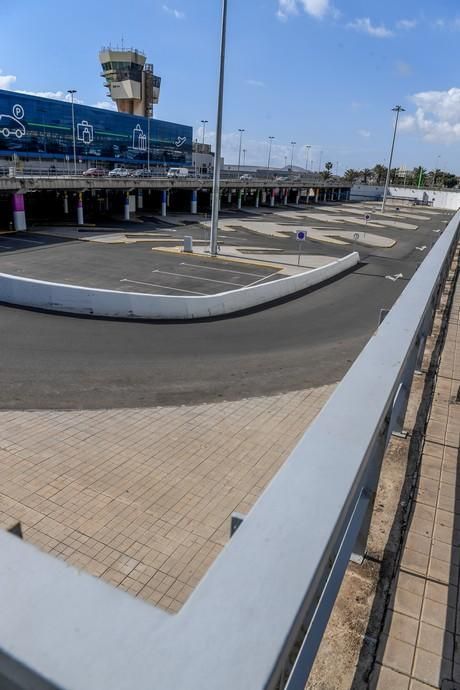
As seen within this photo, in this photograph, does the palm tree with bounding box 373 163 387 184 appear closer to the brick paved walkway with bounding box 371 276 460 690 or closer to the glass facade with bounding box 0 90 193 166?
the glass facade with bounding box 0 90 193 166

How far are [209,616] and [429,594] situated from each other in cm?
204

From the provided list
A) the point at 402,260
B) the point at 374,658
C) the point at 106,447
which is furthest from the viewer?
the point at 402,260

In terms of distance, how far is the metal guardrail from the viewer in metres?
1.06

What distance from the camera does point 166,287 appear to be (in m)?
22.4

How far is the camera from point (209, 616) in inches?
47.8

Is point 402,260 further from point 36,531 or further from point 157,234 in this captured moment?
point 36,531

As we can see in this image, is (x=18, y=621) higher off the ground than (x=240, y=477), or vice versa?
(x=18, y=621)

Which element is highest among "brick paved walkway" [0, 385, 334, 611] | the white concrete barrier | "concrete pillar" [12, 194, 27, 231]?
"concrete pillar" [12, 194, 27, 231]

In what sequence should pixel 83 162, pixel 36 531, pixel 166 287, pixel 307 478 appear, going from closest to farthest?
pixel 307 478
pixel 36 531
pixel 166 287
pixel 83 162

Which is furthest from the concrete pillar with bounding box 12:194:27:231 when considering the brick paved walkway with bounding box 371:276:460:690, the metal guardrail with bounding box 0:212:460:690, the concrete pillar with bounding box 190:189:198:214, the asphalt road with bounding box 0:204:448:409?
the metal guardrail with bounding box 0:212:460:690

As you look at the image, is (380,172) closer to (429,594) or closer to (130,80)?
(130,80)

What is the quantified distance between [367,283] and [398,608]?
25.3 metres

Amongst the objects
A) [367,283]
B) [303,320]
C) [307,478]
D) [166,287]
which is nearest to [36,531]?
[307,478]

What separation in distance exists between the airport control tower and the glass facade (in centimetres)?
1498
